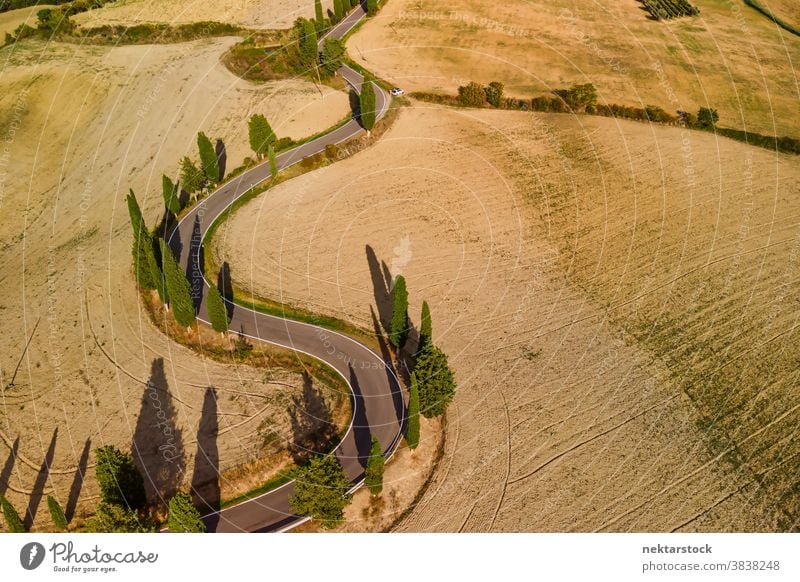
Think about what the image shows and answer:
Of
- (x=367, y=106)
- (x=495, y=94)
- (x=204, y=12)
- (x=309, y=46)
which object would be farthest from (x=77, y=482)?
(x=204, y=12)

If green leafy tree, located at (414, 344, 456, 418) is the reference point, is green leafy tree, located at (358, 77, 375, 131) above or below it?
above

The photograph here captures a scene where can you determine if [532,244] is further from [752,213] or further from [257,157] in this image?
[257,157]

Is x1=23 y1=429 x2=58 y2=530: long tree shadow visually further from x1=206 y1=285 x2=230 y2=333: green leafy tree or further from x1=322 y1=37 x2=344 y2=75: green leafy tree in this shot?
x1=322 y1=37 x2=344 y2=75: green leafy tree

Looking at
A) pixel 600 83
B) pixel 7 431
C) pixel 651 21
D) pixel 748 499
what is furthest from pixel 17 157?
pixel 651 21

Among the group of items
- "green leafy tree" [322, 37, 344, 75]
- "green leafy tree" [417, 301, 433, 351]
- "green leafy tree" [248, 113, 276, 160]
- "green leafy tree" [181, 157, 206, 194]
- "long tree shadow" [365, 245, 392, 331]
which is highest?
"green leafy tree" [322, 37, 344, 75]

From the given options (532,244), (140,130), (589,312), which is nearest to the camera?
(589,312)

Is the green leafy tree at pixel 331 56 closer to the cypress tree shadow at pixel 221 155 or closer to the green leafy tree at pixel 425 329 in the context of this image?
the cypress tree shadow at pixel 221 155

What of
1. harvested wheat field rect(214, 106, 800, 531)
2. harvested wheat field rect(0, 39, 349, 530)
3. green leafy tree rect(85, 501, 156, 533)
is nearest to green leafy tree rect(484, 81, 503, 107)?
harvested wheat field rect(214, 106, 800, 531)
